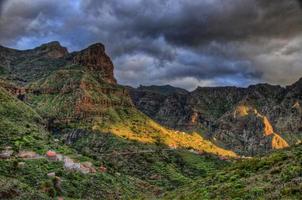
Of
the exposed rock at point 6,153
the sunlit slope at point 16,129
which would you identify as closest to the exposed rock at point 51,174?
the exposed rock at point 6,153

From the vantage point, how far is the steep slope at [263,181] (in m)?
34.8

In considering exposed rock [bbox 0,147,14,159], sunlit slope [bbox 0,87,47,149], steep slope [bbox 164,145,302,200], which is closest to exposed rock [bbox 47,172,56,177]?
exposed rock [bbox 0,147,14,159]

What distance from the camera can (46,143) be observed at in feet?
545

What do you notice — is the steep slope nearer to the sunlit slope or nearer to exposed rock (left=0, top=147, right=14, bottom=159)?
exposed rock (left=0, top=147, right=14, bottom=159)

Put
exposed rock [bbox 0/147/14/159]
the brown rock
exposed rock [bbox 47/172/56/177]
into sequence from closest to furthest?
exposed rock [bbox 47/172/56/177]
exposed rock [bbox 0/147/14/159]
the brown rock

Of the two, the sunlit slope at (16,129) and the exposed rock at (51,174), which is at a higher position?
the sunlit slope at (16,129)

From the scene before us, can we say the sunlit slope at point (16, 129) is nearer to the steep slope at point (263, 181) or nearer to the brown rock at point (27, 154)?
the brown rock at point (27, 154)

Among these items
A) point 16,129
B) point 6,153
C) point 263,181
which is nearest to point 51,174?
point 6,153

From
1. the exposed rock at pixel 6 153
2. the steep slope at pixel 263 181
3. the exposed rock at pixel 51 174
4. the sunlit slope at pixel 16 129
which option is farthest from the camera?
the sunlit slope at pixel 16 129

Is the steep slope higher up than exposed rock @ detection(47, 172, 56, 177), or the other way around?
the steep slope

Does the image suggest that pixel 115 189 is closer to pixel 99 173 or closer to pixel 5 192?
pixel 99 173

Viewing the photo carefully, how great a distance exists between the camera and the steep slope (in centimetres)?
3484

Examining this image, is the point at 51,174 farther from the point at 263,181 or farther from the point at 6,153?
the point at 263,181

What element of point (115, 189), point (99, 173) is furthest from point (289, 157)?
point (99, 173)
